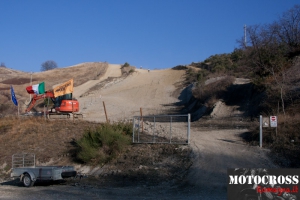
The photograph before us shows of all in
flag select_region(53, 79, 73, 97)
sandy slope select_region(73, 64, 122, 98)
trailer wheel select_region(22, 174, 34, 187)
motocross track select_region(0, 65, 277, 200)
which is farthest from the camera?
sandy slope select_region(73, 64, 122, 98)

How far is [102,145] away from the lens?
77.9ft

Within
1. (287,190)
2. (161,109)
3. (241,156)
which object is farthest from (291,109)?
(161,109)

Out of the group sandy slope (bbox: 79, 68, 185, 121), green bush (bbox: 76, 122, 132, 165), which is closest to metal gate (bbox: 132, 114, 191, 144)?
green bush (bbox: 76, 122, 132, 165)

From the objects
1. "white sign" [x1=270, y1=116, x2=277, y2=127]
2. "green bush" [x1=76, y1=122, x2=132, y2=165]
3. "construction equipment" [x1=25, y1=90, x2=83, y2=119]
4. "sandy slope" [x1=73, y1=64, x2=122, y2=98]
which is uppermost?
"sandy slope" [x1=73, y1=64, x2=122, y2=98]

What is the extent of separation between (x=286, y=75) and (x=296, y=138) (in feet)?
31.5

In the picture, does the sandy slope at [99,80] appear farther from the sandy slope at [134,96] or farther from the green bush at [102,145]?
the green bush at [102,145]

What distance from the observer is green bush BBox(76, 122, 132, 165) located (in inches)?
909

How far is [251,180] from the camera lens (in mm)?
6723

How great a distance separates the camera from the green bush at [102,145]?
23078 mm

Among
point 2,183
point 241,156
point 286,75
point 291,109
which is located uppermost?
point 286,75

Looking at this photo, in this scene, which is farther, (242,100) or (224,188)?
(242,100)

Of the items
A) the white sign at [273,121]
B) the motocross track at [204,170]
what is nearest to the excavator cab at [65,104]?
the motocross track at [204,170]

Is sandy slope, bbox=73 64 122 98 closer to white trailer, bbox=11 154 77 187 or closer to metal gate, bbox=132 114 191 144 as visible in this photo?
metal gate, bbox=132 114 191 144

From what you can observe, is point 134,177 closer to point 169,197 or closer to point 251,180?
point 169,197
